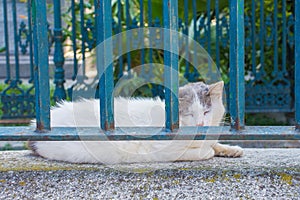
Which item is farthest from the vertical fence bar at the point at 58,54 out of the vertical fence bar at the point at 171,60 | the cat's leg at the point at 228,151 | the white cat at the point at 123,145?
the vertical fence bar at the point at 171,60

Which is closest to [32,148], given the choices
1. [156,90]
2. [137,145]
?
[137,145]

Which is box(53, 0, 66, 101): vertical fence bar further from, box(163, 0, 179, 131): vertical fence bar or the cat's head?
box(163, 0, 179, 131): vertical fence bar

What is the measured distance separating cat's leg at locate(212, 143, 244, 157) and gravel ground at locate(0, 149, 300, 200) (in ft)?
1.44

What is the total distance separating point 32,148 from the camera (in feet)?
6.71

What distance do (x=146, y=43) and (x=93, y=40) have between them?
0.48m

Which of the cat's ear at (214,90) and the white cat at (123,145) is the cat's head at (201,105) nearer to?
the cat's ear at (214,90)

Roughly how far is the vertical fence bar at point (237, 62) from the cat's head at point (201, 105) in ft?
2.93

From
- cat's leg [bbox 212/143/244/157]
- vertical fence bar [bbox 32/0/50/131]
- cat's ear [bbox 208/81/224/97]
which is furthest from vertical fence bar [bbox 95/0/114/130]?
cat's ear [bbox 208/81/224/97]

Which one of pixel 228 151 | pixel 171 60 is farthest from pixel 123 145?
pixel 171 60

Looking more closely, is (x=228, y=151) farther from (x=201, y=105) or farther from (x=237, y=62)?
(x=237, y=62)

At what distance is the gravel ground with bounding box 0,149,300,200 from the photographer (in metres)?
1.49

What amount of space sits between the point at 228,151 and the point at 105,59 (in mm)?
826

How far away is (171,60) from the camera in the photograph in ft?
5.11

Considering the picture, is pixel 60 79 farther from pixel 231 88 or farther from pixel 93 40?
pixel 231 88
